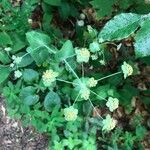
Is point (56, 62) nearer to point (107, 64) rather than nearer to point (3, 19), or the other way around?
point (3, 19)

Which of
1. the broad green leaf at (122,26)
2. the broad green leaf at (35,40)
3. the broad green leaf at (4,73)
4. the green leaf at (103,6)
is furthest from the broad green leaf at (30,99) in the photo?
the broad green leaf at (122,26)

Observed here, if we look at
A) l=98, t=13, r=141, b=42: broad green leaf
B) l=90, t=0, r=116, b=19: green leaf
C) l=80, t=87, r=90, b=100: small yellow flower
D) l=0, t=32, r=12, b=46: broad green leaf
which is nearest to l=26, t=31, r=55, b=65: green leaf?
l=0, t=32, r=12, b=46: broad green leaf

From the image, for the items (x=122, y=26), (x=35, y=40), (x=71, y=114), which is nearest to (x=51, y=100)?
(x=71, y=114)

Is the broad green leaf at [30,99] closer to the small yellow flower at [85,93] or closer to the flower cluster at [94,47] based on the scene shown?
the small yellow flower at [85,93]

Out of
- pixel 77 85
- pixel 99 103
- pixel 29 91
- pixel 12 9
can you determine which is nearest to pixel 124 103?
pixel 99 103

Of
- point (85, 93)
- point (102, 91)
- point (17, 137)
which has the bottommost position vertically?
point (17, 137)

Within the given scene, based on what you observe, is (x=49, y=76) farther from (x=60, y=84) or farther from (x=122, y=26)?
(x=122, y=26)

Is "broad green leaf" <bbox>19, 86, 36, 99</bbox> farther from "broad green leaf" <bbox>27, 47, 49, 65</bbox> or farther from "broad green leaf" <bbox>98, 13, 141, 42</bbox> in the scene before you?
"broad green leaf" <bbox>98, 13, 141, 42</bbox>

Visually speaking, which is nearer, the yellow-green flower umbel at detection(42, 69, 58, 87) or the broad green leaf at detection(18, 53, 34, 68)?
the yellow-green flower umbel at detection(42, 69, 58, 87)

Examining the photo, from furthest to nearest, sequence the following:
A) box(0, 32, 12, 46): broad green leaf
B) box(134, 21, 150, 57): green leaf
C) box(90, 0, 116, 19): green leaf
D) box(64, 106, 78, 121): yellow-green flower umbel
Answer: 1. box(90, 0, 116, 19): green leaf
2. box(0, 32, 12, 46): broad green leaf
3. box(64, 106, 78, 121): yellow-green flower umbel
4. box(134, 21, 150, 57): green leaf
